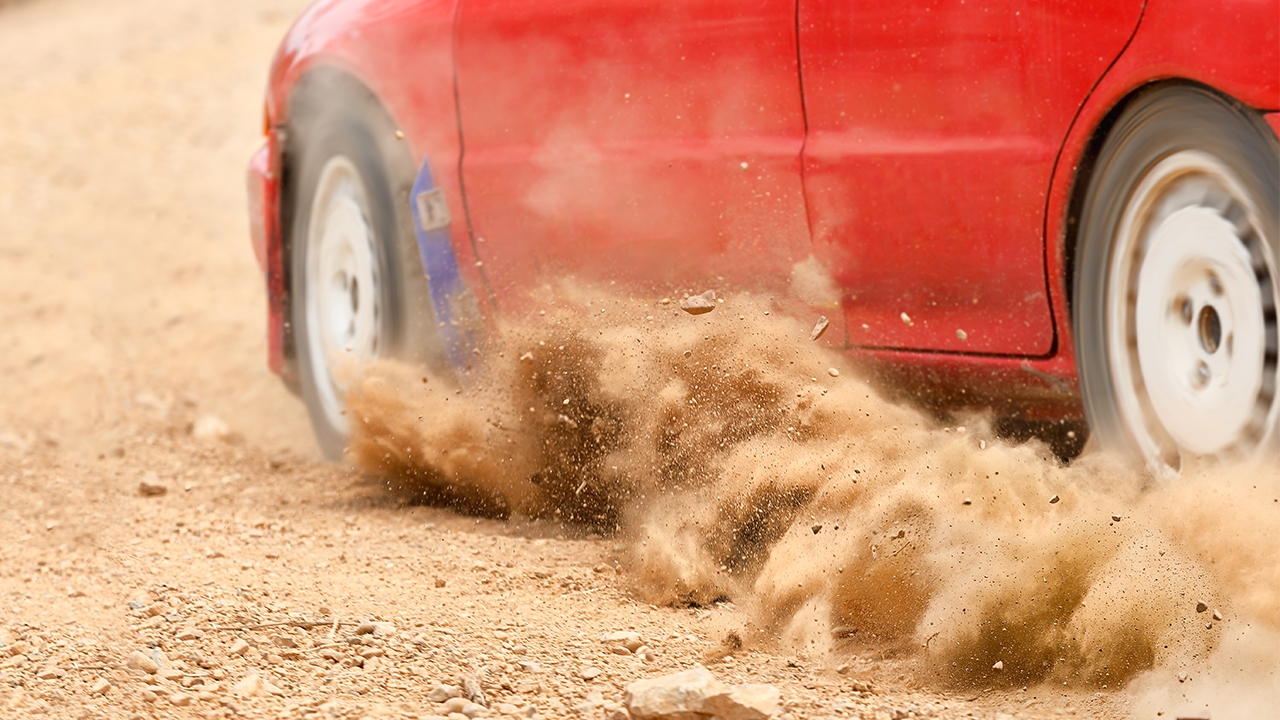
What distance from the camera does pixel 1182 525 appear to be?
2586mm

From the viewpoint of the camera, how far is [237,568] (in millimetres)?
3398

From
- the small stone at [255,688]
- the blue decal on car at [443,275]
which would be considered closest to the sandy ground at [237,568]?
the small stone at [255,688]

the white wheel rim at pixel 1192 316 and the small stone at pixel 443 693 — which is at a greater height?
the white wheel rim at pixel 1192 316

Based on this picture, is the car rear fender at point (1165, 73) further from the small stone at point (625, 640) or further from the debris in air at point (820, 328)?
the small stone at point (625, 640)

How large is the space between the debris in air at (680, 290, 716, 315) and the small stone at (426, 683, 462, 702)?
138cm

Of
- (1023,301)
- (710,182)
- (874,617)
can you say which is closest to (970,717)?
(874,617)

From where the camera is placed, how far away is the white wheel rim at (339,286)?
4.74m

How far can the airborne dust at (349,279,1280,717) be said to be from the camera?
251cm

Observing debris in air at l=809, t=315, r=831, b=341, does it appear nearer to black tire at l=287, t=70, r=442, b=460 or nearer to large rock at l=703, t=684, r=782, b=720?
large rock at l=703, t=684, r=782, b=720

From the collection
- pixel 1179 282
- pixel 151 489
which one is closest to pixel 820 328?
pixel 1179 282

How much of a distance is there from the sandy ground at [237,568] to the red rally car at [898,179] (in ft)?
2.30

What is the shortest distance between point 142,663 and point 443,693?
562 millimetres

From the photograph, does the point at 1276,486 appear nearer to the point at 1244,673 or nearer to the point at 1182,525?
the point at 1182,525

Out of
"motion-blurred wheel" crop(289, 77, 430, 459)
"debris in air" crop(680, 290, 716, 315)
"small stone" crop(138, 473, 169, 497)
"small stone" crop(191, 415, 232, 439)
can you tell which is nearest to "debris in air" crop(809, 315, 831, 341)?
"debris in air" crop(680, 290, 716, 315)
